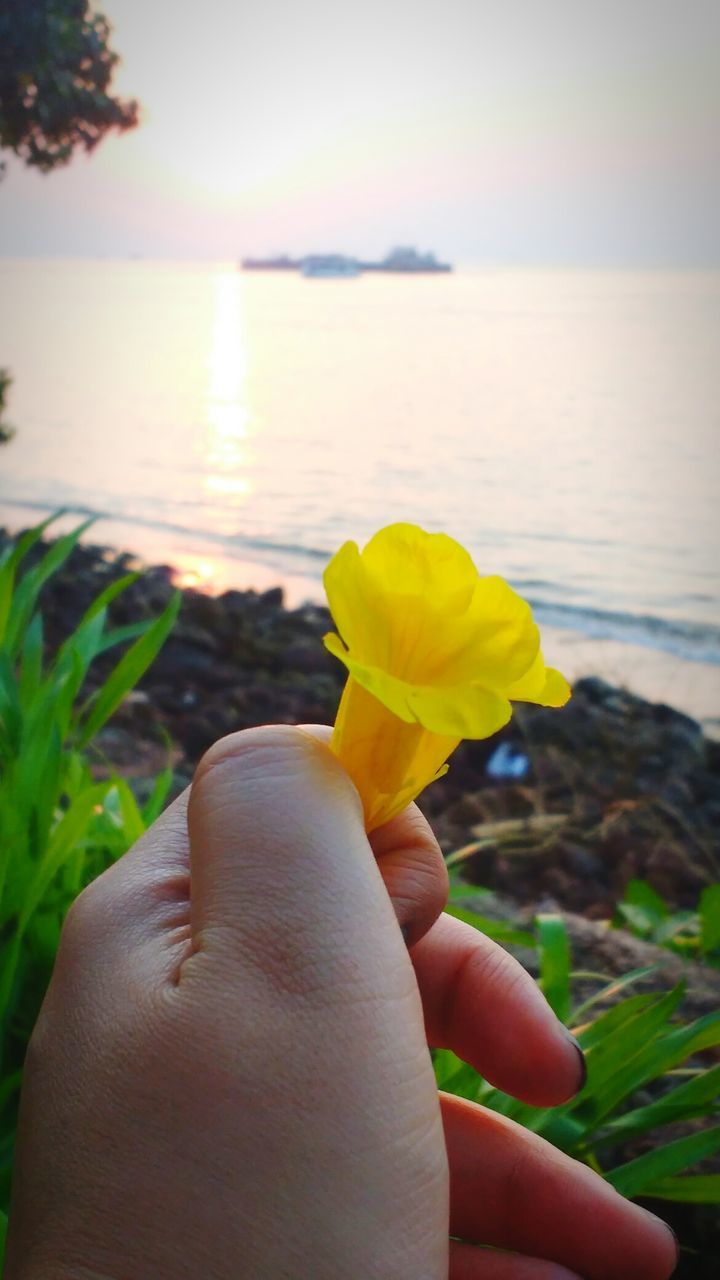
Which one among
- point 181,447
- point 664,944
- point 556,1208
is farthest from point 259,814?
point 181,447

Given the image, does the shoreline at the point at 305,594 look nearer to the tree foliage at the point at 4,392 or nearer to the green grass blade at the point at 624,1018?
the tree foliage at the point at 4,392

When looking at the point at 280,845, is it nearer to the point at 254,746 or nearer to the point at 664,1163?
the point at 254,746

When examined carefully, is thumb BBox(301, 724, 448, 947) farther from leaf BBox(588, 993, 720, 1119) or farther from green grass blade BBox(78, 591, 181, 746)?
green grass blade BBox(78, 591, 181, 746)

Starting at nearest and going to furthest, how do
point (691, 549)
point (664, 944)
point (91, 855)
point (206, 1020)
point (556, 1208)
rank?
point (206, 1020)
point (556, 1208)
point (91, 855)
point (664, 944)
point (691, 549)

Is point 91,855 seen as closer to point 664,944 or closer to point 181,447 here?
point 664,944

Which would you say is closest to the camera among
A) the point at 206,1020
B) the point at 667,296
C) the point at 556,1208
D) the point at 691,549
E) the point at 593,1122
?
the point at 206,1020

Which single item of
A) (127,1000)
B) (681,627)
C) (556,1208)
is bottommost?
(681,627)
